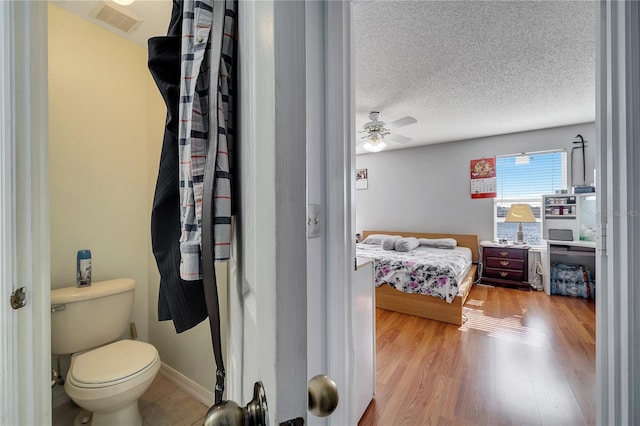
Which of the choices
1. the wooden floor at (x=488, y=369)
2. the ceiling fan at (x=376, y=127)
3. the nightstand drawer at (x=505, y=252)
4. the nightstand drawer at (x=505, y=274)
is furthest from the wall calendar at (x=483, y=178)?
the ceiling fan at (x=376, y=127)

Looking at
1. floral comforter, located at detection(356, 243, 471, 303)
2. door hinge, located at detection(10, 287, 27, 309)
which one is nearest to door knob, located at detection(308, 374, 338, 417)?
door hinge, located at detection(10, 287, 27, 309)

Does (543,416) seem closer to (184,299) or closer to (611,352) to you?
(611,352)

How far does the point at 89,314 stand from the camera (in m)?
1.50

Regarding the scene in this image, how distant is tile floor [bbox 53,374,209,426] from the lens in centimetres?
150

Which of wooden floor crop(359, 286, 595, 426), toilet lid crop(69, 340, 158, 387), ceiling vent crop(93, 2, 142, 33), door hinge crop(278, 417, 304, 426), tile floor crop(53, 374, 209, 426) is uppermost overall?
ceiling vent crop(93, 2, 142, 33)

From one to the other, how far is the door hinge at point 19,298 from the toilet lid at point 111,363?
0.55 m

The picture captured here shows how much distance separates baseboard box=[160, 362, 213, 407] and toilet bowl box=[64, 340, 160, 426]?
27 centimetres

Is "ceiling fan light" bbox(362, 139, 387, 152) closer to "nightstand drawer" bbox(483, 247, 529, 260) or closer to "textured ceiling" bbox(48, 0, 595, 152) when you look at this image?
"textured ceiling" bbox(48, 0, 595, 152)

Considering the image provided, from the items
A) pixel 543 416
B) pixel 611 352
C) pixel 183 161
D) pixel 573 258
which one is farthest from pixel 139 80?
pixel 573 258

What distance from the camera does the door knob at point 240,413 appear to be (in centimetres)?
31

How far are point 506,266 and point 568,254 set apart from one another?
81 centimetres

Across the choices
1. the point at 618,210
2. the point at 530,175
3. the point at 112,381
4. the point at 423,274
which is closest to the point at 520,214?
the point at 530,175

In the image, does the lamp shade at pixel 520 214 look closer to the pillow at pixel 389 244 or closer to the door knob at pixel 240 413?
the pillow at pixel 389 244

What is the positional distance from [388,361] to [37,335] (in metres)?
2.20
